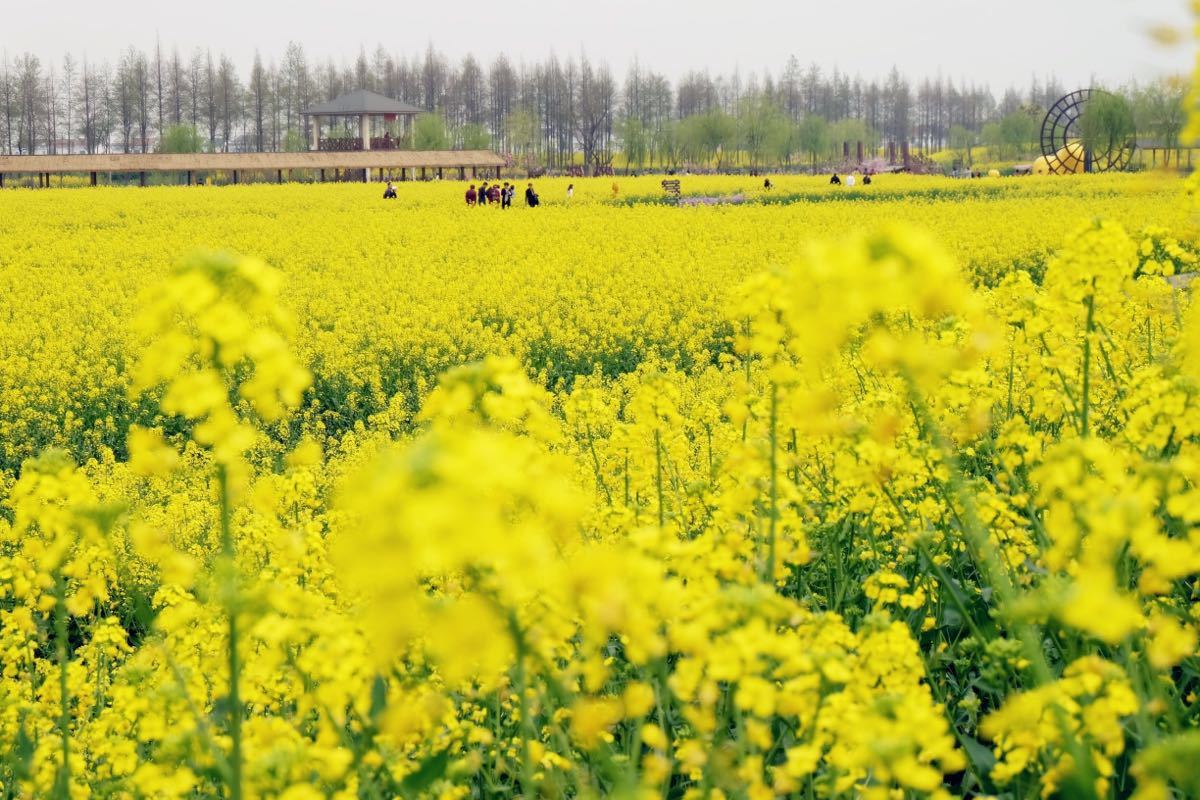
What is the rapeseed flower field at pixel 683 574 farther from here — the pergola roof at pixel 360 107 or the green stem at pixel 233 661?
the pergola roof at pixel 360 107

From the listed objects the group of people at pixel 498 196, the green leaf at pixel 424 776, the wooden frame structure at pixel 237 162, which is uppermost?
the wooden frame structure at pixel 237 162

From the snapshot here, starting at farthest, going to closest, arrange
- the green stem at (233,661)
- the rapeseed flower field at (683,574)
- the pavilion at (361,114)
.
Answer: the pavilion at (361,114)
the green stem at (233,661)
the rapeseed flower field at (683,574)

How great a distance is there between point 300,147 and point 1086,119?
59761mm

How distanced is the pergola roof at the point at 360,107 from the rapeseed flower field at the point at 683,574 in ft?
222

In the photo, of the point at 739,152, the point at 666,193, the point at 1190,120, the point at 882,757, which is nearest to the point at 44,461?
the point at 882,757

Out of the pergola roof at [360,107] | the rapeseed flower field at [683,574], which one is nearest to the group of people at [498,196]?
the rapeseed flower field at [683,574]

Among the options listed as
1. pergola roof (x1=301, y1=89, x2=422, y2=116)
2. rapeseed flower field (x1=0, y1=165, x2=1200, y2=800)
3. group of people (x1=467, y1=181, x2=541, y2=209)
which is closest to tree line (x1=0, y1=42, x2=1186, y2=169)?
pergola roof (x1=301, y1=89, x2=422, y2=116)

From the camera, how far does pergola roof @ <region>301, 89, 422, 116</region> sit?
72.2m

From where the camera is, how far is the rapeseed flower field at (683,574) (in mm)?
1295

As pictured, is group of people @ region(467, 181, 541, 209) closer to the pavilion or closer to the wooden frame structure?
the wooden frame structure

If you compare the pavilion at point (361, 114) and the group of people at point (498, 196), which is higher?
the pavilion at point (361, 114)

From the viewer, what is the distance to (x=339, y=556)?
1131 mm

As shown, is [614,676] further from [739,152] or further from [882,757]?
[739,152]

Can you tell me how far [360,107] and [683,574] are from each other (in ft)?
246
